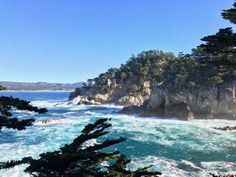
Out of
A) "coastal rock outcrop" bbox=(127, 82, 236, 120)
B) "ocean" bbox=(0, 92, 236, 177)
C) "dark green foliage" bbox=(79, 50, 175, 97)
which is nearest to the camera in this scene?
"ocean" bbox=(0, 92, 236, 177)

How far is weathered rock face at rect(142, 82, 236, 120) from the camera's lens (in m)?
93.2

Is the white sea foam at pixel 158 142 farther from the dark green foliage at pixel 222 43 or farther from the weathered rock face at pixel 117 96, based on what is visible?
the weathered rock face at pixel 117 96

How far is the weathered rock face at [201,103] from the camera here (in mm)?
93250

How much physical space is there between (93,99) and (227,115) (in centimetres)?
6822

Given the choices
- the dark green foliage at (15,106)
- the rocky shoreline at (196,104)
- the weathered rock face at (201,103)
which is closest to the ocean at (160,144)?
the rocky shoreline at (196,104)

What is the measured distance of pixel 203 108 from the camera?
9500 cm

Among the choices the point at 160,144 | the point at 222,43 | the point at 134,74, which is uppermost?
the point at 134,74

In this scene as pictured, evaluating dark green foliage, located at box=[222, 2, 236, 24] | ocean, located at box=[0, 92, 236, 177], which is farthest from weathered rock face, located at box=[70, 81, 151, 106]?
dark green foliage, located at box=[222, 2, 236, 24]

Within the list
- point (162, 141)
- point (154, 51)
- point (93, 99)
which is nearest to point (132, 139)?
point (162, 141)

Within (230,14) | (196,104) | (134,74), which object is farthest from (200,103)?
(230,14)

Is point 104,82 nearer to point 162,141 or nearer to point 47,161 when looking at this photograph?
point 162,141

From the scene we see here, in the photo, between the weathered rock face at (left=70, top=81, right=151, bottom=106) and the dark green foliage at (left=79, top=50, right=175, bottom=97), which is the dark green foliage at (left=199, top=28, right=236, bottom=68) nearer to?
the weathered rock face at (left=70, top=81, right=151, bottom=106)

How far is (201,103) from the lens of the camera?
95500mm

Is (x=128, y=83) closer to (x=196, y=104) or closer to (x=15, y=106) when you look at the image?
(x=196, y=104)
